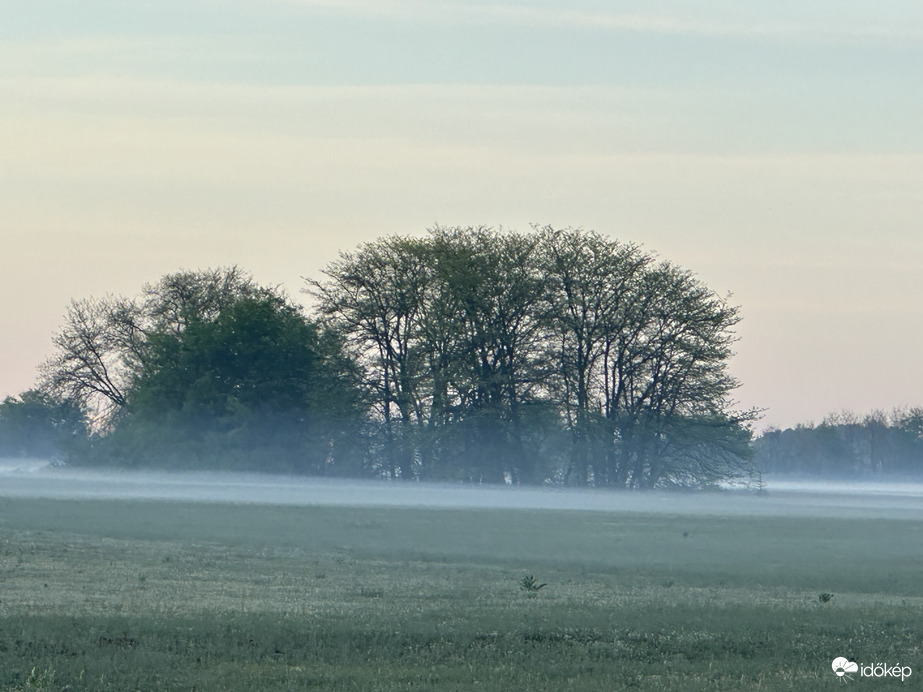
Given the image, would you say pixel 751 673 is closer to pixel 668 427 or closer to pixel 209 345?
pixel 668 427

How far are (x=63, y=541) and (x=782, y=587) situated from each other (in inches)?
541

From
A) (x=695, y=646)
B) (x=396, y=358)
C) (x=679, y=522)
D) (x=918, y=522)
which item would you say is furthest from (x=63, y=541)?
(x=396, y=358)

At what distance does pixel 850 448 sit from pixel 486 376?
63.1m

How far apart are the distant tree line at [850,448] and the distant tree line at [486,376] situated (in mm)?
47895

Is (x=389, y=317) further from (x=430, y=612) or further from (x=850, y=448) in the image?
(x=850, y=448)

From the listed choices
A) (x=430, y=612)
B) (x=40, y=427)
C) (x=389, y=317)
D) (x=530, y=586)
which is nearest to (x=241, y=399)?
(x=389, y=317)

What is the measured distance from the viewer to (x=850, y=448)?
360 ft

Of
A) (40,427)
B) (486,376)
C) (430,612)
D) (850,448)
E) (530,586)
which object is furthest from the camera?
(850,448)

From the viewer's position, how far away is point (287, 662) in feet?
40.3

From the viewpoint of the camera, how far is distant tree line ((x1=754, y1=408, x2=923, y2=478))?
10306 centimetres

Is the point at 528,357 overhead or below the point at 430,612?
overhead

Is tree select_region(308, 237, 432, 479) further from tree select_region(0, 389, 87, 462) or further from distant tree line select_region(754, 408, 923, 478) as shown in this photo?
distant tree line select_region(754, 408, 923, 478)

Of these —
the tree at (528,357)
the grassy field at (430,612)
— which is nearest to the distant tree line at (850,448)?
the tree at (528,357)

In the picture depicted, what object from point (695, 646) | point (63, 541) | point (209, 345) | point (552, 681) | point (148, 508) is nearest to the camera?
point (552, 681)
